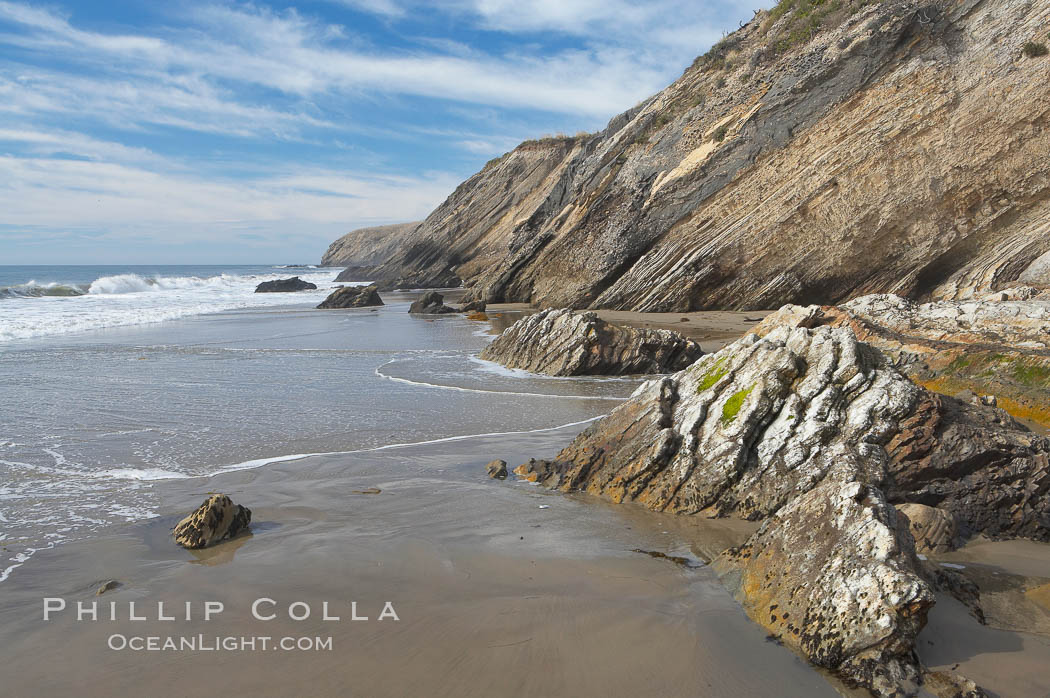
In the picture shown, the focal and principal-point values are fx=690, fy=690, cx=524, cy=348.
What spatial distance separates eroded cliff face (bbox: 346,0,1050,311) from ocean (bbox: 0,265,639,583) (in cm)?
716

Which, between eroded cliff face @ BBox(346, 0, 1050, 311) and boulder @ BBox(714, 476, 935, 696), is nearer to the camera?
boulder @ BBox(714, 476, 935, 696)

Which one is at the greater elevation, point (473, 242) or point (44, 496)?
point (473, 242)

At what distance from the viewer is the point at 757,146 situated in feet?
69.9

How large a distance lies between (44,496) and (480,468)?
375 centimetres

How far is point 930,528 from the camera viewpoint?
4.59 m

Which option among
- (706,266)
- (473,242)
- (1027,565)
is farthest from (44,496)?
(473,242)

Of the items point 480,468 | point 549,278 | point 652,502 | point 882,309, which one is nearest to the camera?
point 652,502

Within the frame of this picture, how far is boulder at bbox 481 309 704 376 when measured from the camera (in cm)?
1248

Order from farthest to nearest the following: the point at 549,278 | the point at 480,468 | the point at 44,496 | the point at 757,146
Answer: the point at 549,278 → the point at 757,146 → the point at 480,468 → the point at 44,496

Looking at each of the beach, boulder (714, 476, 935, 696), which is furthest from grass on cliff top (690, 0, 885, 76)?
boulder (714, 476, 935, 696)

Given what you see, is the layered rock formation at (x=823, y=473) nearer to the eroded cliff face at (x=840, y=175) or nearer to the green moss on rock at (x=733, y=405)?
the green moss on rock at (x=733, y=405)

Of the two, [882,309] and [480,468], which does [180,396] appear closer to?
[480,468]

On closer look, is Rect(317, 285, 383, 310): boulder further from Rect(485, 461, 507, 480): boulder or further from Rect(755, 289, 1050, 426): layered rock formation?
Rect(485, 461, 507, 480): boulder

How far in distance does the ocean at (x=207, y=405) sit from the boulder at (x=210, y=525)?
76cm
